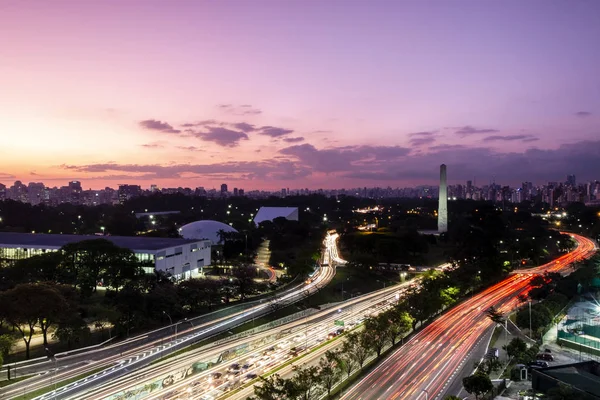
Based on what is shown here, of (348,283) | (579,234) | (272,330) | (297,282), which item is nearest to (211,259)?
(297,282)

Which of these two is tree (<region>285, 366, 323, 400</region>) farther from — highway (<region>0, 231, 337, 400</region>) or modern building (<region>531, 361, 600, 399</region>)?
modern building (<region>531, 361, 600, 399</region>)

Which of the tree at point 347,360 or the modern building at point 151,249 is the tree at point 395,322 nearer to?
the tree at point 347,360

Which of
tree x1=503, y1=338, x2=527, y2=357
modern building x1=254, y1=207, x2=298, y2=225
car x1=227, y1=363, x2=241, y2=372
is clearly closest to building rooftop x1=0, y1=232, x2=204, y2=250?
car x1=227, y1=363, x2=241, y2=372

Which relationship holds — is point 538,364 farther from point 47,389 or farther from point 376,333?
point 47,389

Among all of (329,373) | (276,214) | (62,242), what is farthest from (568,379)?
(276,214)

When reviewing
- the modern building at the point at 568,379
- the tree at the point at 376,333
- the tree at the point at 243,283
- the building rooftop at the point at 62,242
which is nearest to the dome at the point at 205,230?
the building rooftop at the point at 62,242
